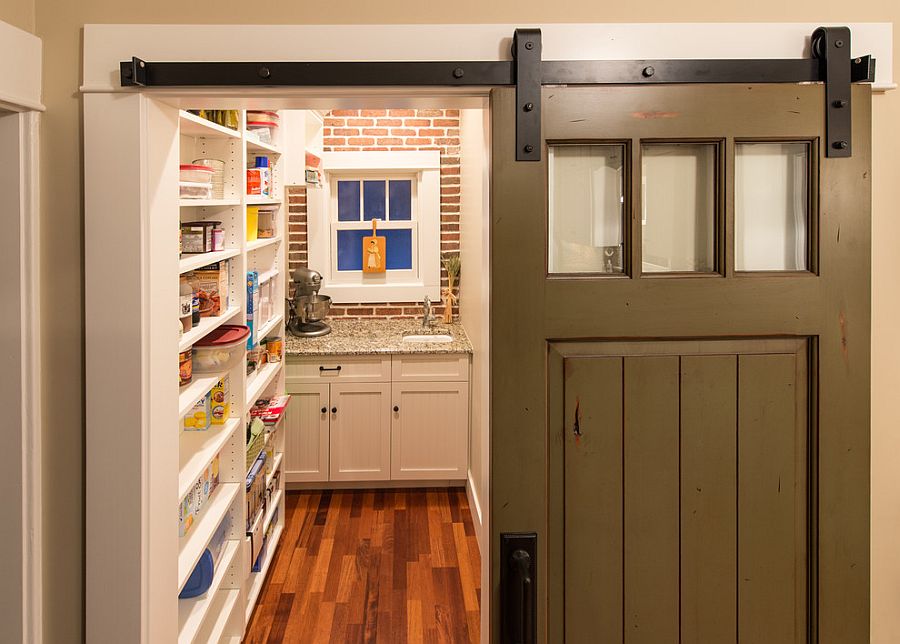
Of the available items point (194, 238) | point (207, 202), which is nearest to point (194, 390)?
point (194, 238)

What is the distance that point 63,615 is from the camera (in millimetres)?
1676

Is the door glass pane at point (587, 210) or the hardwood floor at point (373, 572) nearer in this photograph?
the door glass pane at point (587, 210)

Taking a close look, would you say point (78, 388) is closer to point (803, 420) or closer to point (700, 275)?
point (700, 275)

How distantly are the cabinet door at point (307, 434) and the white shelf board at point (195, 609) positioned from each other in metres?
1.78

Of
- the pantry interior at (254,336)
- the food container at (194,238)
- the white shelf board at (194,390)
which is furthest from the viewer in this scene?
the food container at (194,238)

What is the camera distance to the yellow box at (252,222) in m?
3.40

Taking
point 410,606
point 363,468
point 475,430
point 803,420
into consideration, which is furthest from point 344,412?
point 803,420

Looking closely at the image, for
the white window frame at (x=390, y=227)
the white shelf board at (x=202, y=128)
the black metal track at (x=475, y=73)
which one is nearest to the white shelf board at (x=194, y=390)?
the white shelf board at (x=202, y=128)

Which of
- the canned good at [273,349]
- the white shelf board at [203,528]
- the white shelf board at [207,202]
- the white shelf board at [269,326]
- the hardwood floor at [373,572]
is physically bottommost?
the hardwood floor at [373,572]

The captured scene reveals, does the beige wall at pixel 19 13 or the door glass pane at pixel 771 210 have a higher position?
the beige wall at pixel 19 13

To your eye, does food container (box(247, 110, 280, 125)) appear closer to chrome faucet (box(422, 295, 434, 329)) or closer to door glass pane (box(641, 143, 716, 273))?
chrome faucet (box(422, 295, 434, 329))

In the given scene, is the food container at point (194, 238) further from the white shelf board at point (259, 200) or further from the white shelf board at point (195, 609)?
the white shelf board at point (195, 609)

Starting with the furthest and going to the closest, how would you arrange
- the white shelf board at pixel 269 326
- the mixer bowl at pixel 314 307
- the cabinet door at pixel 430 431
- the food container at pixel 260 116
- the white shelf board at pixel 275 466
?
the mixer bowl at pixel 314 307
the cabinet door at pixel 430 431
the white shelf board at pixel 275 466
the white shelf board at pixel 269 326
the food container at pixel 260 116

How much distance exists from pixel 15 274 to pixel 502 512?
1.10 m
